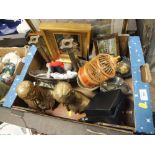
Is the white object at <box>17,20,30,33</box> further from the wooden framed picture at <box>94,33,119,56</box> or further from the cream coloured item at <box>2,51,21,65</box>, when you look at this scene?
the wooden framed picture at <box>94,33,119,56</box>

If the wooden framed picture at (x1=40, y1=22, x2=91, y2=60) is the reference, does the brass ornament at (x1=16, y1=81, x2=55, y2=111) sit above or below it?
below

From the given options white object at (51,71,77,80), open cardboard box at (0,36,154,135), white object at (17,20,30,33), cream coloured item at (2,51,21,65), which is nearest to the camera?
open cardboard box at (0,36,154,135)

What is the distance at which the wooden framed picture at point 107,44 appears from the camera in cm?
108

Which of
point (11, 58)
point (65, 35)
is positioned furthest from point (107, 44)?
point (11, 58)

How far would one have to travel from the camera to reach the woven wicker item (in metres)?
0.92

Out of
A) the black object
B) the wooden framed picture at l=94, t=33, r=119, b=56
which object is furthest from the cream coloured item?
the black object

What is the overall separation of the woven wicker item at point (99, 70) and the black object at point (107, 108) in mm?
76

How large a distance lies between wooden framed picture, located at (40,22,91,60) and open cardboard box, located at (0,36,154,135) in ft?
0.34

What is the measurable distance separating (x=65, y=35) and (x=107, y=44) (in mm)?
232

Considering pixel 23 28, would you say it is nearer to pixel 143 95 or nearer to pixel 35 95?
pixel 35 95
